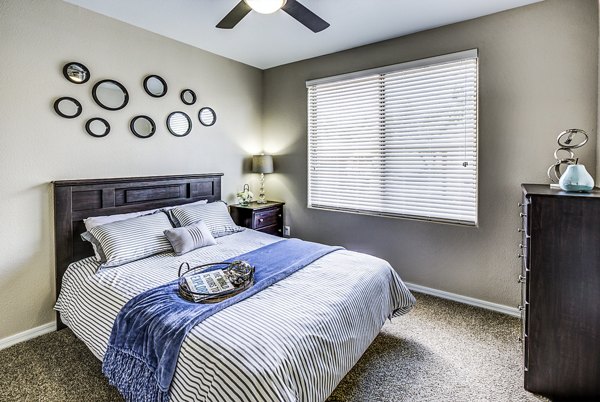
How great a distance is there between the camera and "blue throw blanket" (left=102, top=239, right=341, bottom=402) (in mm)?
1483

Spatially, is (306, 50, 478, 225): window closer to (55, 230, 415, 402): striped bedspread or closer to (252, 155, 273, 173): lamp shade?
(252, 155, 273, 173): lamp shade

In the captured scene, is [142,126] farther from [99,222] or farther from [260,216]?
[260,216]

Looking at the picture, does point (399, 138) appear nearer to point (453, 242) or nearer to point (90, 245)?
point (453, 242)

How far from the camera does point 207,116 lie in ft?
12.2

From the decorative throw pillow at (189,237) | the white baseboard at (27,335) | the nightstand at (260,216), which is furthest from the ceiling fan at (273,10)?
the white baseboard at (27,335)

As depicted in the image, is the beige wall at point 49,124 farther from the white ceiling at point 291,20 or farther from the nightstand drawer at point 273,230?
the nightstand drawer at point 273,230

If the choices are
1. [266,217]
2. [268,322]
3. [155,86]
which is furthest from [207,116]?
[268,322]

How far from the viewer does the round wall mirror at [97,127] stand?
9.04ft

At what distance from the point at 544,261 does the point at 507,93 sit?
159cm

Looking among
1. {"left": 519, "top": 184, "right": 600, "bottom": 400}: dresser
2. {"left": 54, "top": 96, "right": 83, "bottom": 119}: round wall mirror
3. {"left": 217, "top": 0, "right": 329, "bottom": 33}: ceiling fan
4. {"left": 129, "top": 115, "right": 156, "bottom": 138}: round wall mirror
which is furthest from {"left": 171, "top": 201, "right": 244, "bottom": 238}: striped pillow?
{"left": 519, "top": 184, "right": 600, "bottom": 400}: dresser

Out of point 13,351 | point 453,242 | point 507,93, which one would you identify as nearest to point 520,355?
point 453,242

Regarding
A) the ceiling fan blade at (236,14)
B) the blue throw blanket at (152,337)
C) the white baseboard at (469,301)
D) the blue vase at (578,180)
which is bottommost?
the white baseboard at (469,301)

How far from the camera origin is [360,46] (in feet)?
11.4

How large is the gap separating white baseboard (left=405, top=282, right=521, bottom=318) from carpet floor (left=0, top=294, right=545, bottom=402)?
9 cm
